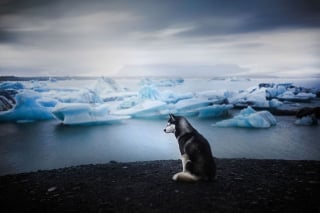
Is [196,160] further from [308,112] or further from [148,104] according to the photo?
[148,104]

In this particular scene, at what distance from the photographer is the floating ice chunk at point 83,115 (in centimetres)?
630

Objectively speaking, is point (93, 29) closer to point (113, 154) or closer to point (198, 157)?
point (113, 154)

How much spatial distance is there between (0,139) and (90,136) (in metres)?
1.58

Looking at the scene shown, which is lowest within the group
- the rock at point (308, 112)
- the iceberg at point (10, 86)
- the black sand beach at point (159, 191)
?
the rock at point (308, 112)

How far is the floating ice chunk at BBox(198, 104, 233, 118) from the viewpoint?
6.93 meters

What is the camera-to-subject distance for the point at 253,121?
612 centimetres

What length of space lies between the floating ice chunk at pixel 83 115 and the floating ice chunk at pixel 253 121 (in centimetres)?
240

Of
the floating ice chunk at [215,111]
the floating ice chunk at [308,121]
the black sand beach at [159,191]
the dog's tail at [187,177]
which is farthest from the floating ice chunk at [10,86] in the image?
the floating ice chunk at [308,121]

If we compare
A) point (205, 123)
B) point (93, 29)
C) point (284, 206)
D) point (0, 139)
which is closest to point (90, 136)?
point (0, 139)

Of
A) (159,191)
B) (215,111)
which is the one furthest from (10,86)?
(159,191)

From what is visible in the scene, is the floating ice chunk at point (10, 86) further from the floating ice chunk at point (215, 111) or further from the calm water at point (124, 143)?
the floating ice chunk at point (215, 111)

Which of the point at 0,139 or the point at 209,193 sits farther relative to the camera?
the point at 0,139

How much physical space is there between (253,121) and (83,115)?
3777mm

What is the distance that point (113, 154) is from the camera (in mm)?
4785
